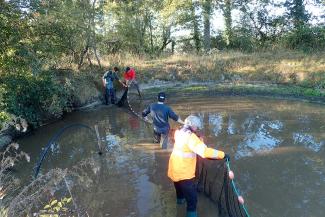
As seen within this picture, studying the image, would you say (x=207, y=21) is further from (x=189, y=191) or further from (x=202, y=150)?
(x=202, y=150)

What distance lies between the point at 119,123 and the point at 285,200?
28.6ft

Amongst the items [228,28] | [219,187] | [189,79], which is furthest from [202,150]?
[228,28]

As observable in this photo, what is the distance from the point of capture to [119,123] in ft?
51.9

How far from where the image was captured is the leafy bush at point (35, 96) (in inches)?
546

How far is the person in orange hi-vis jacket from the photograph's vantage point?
21.9 feet

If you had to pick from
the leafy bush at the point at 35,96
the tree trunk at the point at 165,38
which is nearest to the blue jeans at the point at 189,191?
the leafy bush at the point at 35,96

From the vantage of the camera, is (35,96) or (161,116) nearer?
(161,116)

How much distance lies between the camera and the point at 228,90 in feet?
67.5

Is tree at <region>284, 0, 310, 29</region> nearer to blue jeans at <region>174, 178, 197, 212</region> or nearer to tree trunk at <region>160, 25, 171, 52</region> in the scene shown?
tree trunk at <region>160, 25, 171, 52</region>

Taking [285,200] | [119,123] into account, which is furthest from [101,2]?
[285,200]

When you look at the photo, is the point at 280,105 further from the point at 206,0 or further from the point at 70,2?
the point at 206,0

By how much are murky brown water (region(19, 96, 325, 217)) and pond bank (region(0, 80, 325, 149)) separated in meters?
1.06

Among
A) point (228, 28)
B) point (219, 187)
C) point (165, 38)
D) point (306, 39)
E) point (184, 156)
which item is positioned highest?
point (228, 28)

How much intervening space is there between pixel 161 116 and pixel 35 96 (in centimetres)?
708
